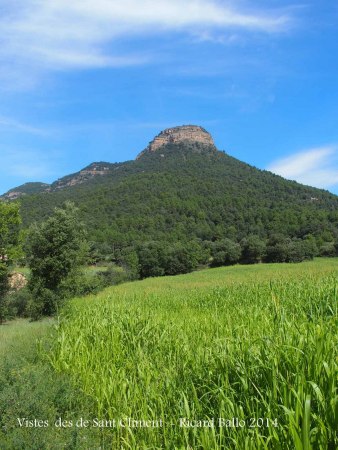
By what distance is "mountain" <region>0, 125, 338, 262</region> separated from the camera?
77438 mm

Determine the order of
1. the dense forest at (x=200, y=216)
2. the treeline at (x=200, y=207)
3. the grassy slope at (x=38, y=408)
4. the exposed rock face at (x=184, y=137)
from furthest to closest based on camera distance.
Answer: the exposed rock face at (x=184, y=137) < the treeline at (x=200, y=207) < the dense forest at (x=200, y=216) < the grassy slope at (x=38, y=408)

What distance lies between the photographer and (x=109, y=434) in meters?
4.25

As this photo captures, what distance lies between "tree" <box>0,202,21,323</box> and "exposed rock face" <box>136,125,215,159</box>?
143 m

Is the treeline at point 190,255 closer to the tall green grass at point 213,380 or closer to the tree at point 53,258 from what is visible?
the tree at point 53,258

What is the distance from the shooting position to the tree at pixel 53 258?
26.4 metres

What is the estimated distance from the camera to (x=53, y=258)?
26.4m

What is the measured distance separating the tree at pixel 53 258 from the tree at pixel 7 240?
4.39m

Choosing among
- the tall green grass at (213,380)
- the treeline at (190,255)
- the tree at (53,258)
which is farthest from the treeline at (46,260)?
the treeline at (190,255)

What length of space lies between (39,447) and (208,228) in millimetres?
85678

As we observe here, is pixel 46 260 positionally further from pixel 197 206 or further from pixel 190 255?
pixel 197 206

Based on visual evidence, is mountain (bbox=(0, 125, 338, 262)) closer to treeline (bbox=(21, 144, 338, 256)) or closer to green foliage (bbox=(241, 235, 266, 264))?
treeline (bbox=(21, 144, 338, 256))

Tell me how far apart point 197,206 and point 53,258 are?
74.9 meters

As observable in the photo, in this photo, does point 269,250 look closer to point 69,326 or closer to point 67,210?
point 67,210

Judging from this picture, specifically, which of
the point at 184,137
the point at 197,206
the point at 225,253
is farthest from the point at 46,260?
the point at 184,137
